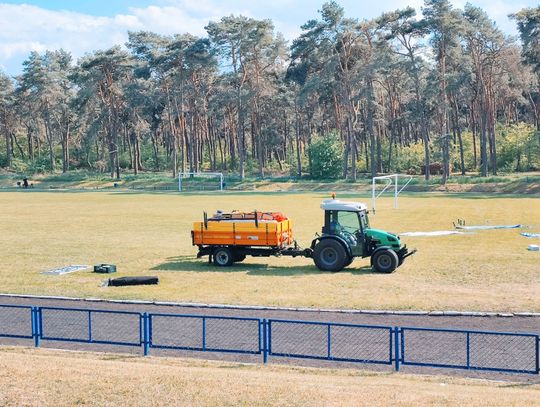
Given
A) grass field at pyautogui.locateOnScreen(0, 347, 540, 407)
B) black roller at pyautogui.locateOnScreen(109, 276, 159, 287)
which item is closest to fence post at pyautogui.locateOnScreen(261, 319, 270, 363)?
grass field at pyautogui.locateOnScreen(0, 347, 540, 407)

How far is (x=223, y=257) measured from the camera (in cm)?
2580

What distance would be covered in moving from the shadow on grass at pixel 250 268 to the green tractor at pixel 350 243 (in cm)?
55

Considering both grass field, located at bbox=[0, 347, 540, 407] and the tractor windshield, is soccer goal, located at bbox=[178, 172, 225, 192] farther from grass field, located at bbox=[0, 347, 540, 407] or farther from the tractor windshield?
grass field, located at bbox=[0, 347, 540, 407]

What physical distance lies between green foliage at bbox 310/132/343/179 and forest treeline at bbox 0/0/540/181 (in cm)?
15

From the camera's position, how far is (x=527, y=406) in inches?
404

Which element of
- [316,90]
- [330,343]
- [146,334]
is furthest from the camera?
[316,90]

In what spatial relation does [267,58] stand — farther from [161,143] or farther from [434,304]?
[434,304]

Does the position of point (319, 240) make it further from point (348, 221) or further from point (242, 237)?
point (242, 237)

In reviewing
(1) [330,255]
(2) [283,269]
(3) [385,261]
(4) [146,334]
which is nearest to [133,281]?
(2) [283,269]

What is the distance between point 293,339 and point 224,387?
4.06m

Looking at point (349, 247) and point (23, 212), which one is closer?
point (349, 247)

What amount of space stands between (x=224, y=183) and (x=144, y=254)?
62.9 m

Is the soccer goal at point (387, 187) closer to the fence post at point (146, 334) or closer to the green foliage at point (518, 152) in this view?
the green foliage at point (518, 152)

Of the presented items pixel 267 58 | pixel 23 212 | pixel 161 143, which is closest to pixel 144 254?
pixel 23 212
